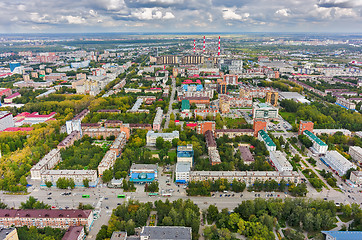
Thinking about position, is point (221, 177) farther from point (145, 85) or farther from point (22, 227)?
point (145, 85)

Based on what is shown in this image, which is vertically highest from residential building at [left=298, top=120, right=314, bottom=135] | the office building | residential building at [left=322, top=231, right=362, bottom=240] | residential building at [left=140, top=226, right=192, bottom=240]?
residential building at [left=298, top=120, right=314, bottom=135]

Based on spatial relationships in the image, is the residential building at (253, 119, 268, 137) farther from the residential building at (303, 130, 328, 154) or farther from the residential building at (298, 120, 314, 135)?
the residential building at (303, 130, 328, 154)

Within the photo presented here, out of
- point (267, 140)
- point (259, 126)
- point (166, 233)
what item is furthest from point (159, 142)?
point (166, 233)

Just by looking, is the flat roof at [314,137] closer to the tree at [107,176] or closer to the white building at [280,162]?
the white building at [280,162]

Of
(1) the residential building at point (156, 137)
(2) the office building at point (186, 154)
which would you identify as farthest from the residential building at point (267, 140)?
(1) the residential building at point (156, 137)

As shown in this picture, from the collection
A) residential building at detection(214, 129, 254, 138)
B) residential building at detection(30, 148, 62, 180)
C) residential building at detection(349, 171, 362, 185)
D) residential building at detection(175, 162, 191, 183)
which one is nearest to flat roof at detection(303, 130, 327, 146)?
residential building at detection(349, 171, 362, 185)

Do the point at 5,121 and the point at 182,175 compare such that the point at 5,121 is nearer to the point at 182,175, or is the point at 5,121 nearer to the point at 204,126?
the point at 204,126

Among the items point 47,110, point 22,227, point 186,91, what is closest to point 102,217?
point 22,227
